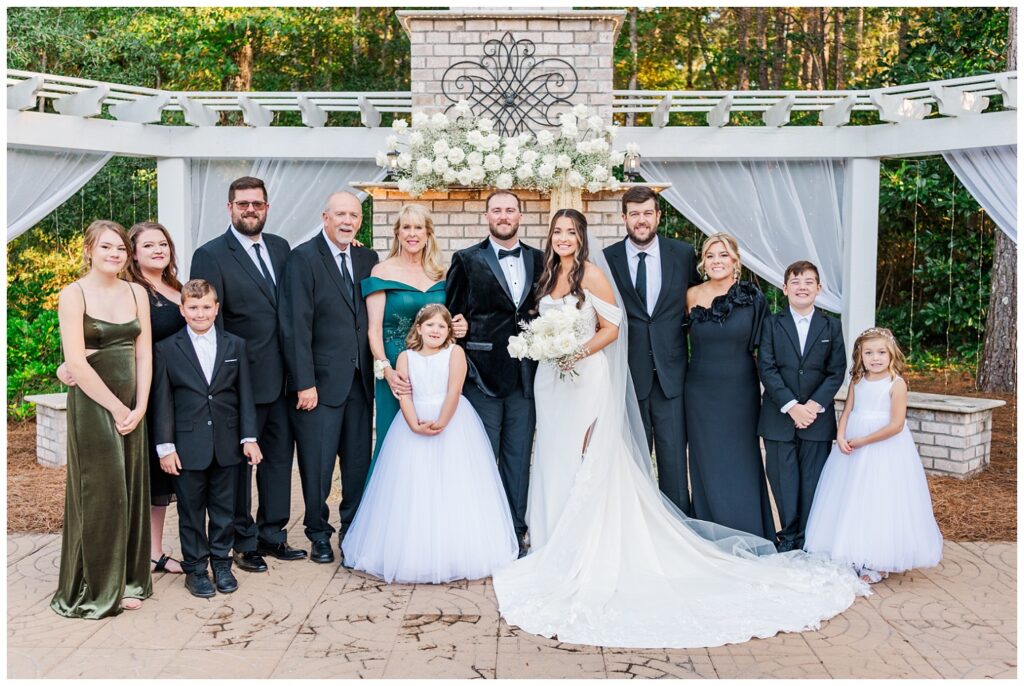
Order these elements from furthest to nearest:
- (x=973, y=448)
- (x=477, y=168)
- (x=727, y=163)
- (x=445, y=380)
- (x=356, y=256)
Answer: (x=727, y=163) → (x=973, y=448) → (x=477, y=168) → (x=356, y=256) → (x=445, y=380)

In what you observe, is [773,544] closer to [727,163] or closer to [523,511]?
[523,511]

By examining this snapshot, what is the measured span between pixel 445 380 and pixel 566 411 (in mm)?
620

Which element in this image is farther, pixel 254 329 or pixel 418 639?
pixel 254 329

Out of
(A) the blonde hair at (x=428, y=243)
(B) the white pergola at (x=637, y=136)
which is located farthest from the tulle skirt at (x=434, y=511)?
(B) the white pergola at (x=637, y=136)

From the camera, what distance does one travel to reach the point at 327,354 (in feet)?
14.8

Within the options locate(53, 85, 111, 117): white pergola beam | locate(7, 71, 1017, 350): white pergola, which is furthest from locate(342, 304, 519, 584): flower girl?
Result: locate(53, 85, 111, 117): white pergola beam

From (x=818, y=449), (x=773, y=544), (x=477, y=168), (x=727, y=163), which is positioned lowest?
(x=773, y=544)

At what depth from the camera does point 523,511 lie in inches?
185

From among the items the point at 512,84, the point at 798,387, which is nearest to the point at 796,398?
the point at 798,387

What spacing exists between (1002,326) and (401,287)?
847cm

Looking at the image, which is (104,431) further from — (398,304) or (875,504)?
(875,504)

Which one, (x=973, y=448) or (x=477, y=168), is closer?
(x=477, y=168)

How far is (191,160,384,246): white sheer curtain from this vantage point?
934 centimetres

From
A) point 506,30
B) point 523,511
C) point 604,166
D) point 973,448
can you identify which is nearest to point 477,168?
point 604,166
